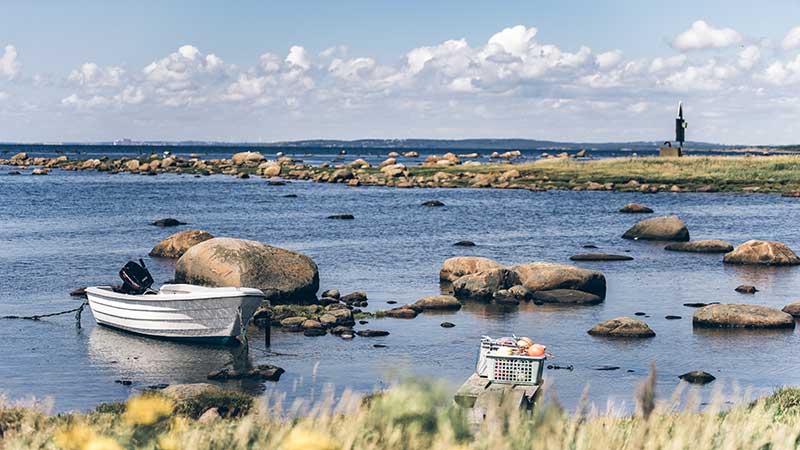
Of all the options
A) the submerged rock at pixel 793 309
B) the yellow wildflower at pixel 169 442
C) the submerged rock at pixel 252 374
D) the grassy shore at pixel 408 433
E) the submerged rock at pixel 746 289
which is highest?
the yellow wildflower at pixel 169 442

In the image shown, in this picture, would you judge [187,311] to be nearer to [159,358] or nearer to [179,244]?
[159,358]

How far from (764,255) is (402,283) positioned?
16329 mm

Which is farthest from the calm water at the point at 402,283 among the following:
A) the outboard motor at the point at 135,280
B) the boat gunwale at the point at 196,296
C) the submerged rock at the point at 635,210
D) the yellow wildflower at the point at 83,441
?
the yellow wildflower at the point at 83,441

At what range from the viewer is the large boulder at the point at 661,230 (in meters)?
52.9

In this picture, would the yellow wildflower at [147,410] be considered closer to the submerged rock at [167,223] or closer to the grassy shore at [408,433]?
the grassy shore at [408,433]

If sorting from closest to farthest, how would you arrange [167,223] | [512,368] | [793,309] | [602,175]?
[512,368] → [793,309] → [167,223] → [602,175]

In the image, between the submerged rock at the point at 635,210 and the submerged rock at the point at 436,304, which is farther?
the submerged rock at the point at 635,210

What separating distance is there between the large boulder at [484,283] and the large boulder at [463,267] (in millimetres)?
1446

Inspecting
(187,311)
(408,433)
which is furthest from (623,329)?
(408,433)

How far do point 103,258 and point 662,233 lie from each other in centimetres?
2761

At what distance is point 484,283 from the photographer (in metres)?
35.5

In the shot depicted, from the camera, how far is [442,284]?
38.8 meters

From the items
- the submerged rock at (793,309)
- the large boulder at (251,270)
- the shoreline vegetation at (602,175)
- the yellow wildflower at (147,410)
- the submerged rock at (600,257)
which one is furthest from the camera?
the shoreline vegetation at (602,175)

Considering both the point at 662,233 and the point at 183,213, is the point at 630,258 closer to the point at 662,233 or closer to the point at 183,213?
the point at 662,233
